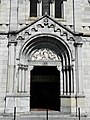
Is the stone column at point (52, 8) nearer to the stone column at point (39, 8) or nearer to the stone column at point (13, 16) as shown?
the stone column at point (39, 8)

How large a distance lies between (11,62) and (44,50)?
2.53 m

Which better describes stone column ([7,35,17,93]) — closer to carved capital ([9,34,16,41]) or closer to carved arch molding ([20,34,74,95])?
carved capital ([9,34,16,41])

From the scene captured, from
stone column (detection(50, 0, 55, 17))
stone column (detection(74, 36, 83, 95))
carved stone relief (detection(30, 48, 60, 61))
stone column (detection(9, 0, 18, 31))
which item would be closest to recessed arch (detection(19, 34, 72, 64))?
carved stone relief (detection(30, 48, 60, 61))

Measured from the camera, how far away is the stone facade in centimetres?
1608

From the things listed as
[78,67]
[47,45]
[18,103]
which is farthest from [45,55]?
[18,103]

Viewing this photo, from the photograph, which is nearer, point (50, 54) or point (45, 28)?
point (45, 28)

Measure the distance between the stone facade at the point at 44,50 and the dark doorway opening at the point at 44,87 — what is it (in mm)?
1225

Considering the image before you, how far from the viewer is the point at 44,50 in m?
17.3

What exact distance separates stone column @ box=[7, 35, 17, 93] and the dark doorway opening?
2.10 metres

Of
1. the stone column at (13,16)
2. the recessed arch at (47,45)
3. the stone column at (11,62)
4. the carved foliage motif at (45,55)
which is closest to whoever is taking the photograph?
the stone column at (11,62)

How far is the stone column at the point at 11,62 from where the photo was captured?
1602cm

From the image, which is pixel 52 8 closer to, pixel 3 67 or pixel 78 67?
pixel 78 67

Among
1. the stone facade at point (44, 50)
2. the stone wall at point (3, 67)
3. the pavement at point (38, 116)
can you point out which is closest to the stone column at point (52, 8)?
the stone facade at point (44, 50)

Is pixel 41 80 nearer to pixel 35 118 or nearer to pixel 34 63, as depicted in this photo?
pixel 34 63
